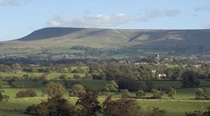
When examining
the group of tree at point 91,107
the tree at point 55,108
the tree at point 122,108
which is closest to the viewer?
the tree at point 122,108

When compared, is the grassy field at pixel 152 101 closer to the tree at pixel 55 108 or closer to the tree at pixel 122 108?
the tree at pixel 55 108

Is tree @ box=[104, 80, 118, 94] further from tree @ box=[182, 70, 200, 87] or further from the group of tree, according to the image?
the group of tree

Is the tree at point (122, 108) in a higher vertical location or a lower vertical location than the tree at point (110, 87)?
higher

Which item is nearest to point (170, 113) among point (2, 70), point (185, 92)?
point (185, 92)

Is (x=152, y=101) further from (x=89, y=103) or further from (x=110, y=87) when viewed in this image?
(x=89, y=103)

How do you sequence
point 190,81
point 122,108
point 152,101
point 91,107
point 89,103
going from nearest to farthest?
point 122,108 → point 89,103 → point 91,107 → point 152,101 → point 190,81

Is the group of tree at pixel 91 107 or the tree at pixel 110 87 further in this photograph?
the tree at pixel 110 87

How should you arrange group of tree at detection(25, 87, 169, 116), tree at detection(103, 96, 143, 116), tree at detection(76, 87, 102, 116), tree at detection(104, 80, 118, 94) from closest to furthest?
tree at detection(103, 96, 143, 116), group of tree at detection(25, 87, 169, 116), tree at detection(76, 87, 102, 116), tree at detection(104, 80, 118, 94)

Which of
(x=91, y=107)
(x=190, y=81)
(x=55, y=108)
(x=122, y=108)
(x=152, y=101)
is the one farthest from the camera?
(x=190, y=81)

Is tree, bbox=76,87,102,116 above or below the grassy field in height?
above

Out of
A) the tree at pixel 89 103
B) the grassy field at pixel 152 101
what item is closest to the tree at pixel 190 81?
the grassy field at pixel 152 101

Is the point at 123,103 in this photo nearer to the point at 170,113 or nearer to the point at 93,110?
the point at 93,110

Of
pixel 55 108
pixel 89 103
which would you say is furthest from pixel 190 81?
pixel 89 103

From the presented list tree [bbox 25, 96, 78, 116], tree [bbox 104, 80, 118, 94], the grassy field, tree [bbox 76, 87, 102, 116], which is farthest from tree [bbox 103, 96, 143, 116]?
tree [bbox 104, 80, 118, 94]
